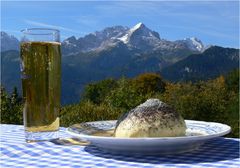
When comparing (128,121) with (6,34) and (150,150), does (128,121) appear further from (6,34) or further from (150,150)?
(6,34)

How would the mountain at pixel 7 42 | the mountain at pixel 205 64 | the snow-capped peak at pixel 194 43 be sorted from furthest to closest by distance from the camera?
the snow-capped peak at pixel 194 43 < the mountain at pixel 7 42 < the mountain at pixel 205 64

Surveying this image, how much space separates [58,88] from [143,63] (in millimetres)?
137207

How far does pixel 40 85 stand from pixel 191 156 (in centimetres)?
47

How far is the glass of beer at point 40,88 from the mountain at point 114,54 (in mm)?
103203

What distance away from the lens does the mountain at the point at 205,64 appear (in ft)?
310

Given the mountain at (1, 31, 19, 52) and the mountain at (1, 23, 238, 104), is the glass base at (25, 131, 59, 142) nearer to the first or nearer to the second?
the mountain at (1, 23, 238, 104)

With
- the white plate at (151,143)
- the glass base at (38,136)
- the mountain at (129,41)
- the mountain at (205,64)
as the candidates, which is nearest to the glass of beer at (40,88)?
the glass base at (38,136)

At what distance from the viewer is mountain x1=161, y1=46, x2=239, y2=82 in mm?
94438

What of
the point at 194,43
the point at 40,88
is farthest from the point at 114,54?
the point at 40,88

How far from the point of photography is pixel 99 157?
1.08 metres

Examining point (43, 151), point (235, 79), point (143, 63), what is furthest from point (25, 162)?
point (143, 63)

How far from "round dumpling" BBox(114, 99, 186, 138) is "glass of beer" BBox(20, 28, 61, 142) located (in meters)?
0.22

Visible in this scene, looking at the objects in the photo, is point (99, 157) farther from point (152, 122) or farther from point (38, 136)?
point (38, 136)

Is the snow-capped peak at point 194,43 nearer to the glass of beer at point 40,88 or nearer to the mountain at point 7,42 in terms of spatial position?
the mountain at point 7,42
